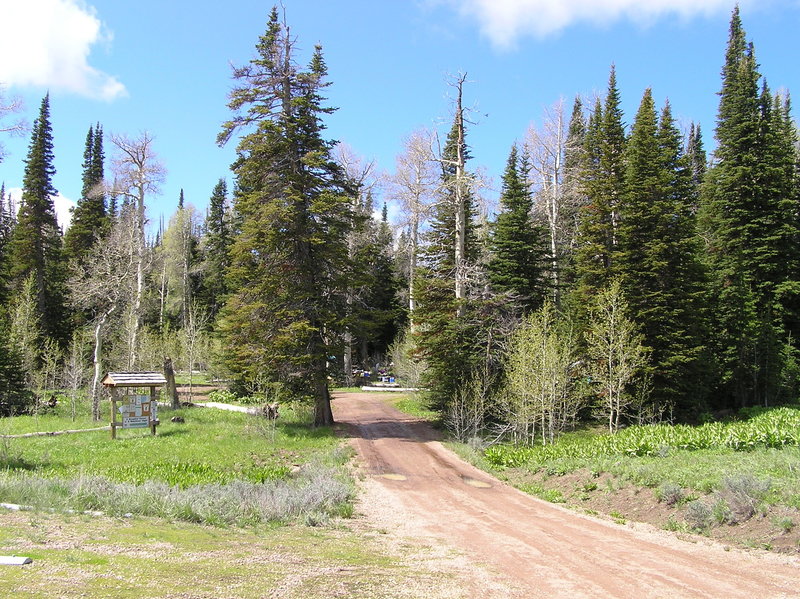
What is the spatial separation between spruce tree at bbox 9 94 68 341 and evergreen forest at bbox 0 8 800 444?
0.20 meters

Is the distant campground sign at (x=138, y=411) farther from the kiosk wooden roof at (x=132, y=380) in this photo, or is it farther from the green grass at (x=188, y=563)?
the green grass at (x=188, y=563)

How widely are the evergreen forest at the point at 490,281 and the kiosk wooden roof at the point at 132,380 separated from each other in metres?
3.44

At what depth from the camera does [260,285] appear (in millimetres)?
22672

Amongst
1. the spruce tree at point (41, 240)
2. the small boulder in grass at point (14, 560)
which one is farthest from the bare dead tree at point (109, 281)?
the small boulder in grass at point (14, 560)

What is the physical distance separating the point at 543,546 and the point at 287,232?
1605 cm

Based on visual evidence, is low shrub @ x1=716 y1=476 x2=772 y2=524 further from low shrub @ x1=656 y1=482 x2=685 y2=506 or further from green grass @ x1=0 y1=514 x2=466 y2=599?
green grass @ x1=0 y1=514 x2=466 y2=599

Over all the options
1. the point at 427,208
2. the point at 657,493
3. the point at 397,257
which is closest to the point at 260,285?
the point at 427,208

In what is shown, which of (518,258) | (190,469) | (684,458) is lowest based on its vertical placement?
(190,469)

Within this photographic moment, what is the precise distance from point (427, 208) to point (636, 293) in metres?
11.9

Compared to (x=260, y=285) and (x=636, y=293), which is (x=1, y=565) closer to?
(x=260, y=285)

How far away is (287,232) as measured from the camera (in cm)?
2289

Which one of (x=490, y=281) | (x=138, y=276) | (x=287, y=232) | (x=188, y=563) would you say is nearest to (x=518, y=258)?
(x=490, y=281)

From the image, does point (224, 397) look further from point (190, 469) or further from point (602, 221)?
point (602, 221)

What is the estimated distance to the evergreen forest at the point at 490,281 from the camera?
75.5 feet
